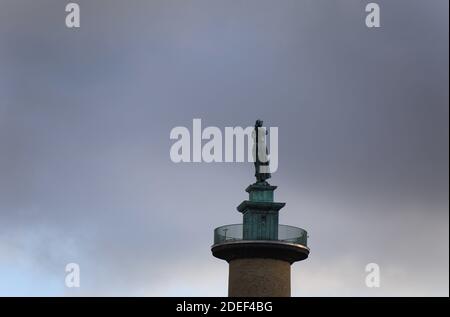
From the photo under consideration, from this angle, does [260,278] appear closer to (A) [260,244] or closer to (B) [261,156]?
(A) [260,244]

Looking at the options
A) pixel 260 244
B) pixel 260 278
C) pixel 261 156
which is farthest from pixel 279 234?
pixel 261 156

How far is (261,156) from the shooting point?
2584 inches

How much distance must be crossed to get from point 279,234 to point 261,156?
181 inches

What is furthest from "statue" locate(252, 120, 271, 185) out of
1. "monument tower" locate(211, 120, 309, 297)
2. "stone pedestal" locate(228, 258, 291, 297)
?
"stone pedestal" locate(228, 258, 291, 297)

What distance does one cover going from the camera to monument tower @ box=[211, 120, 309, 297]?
6366 cm

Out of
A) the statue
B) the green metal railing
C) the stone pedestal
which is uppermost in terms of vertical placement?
the statue

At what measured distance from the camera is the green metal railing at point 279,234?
64.1 m

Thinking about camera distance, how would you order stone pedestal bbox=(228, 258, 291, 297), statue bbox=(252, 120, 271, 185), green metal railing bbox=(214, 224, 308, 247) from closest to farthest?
stone pedestal bbox=(228, 258, 291, 297) < green metal railing bbox=(214, 224, 308, 247) < statue bbox=(252, 120, 271, 185)

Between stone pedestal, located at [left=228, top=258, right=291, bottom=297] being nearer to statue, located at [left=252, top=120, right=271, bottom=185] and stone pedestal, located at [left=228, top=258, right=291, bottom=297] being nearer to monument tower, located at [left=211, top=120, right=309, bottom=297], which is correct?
monument tower, located at [left=211, top=120, right=309, bottom=297]
